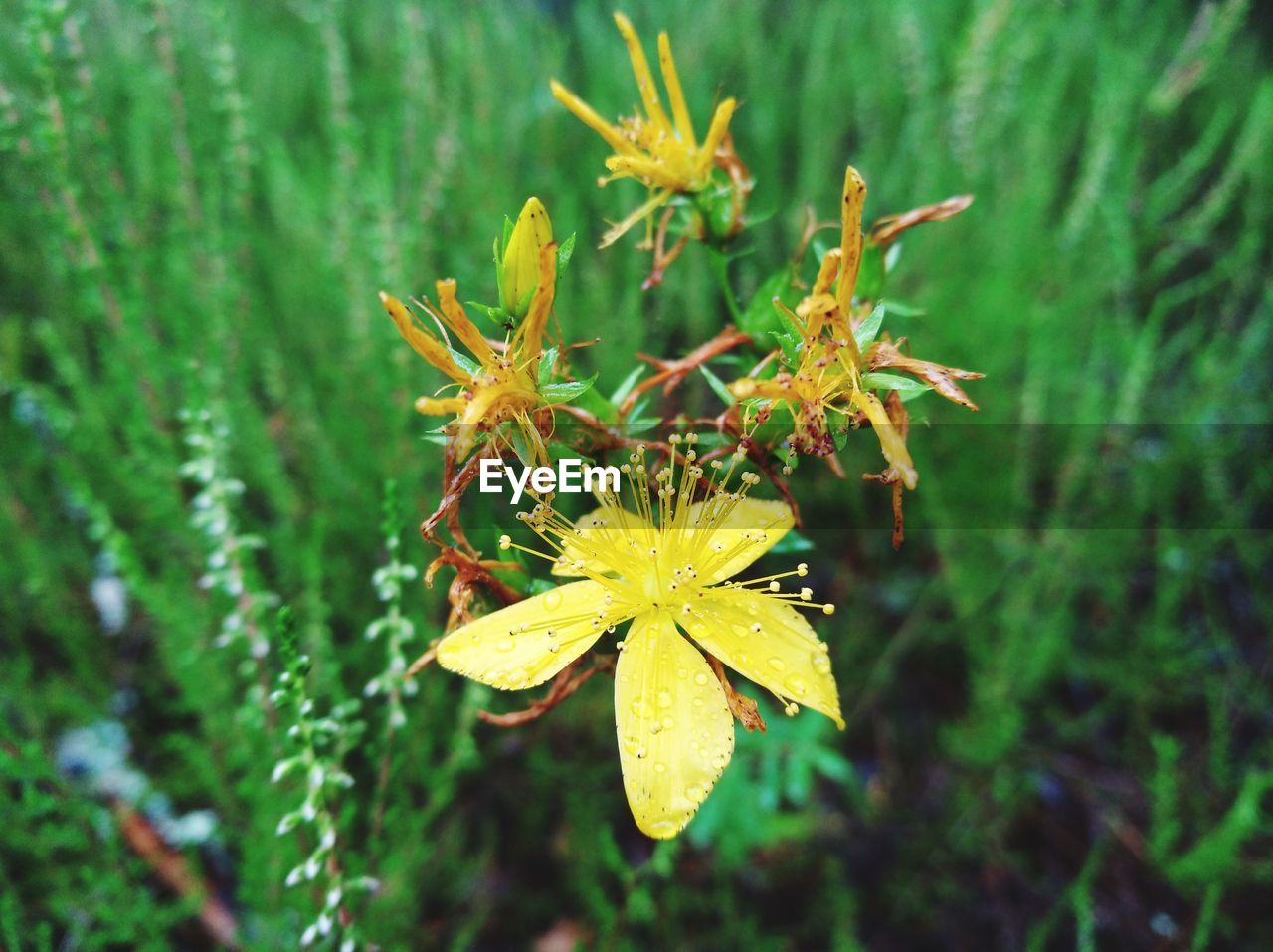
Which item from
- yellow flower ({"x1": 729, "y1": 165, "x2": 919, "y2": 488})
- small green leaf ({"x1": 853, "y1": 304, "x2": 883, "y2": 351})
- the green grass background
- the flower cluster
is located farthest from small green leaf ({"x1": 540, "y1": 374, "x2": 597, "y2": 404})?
the green grass background

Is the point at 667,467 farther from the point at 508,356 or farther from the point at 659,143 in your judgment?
the point at 659,143

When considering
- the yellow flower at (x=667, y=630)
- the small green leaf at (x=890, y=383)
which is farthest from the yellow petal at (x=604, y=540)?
the small green leaf at (x=890, y=383)

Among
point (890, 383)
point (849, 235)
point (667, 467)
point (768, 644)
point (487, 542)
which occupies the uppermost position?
point (849, 235)

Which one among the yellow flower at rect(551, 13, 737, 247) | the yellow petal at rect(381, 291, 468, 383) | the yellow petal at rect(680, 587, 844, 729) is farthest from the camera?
the yellow flower at rect(551, 13, 737, 247)

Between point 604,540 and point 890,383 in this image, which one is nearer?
point 890,383

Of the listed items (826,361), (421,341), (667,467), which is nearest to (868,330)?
(826,361)

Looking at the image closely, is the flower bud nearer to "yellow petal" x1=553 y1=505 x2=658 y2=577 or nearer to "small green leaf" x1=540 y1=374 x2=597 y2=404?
"small green leaf" x1=540 y1=374 x2=597 y2=404
